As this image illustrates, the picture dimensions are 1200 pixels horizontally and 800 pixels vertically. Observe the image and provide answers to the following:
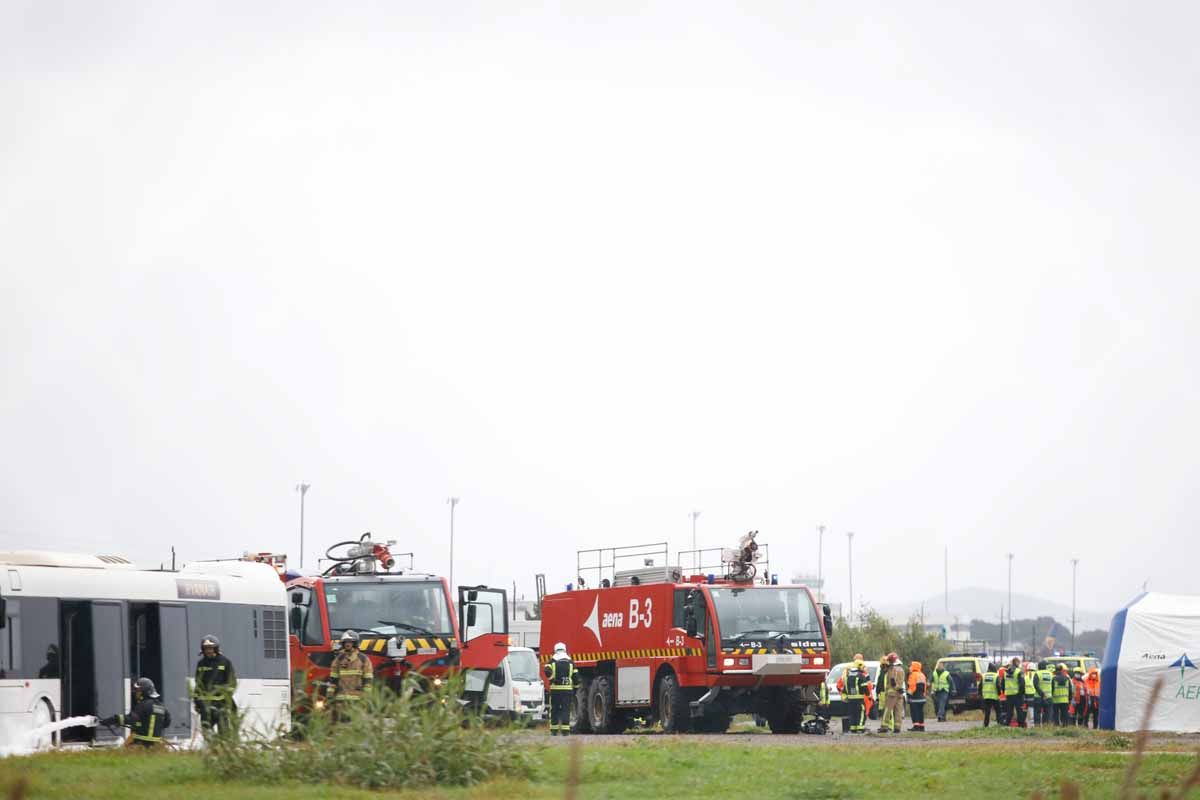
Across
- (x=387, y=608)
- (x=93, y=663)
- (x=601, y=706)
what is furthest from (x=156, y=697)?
(x=601, y=706)

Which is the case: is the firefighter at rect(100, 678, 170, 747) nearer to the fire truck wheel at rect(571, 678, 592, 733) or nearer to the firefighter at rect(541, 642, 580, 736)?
the firefighter at rect(541, 642, 580, 736)

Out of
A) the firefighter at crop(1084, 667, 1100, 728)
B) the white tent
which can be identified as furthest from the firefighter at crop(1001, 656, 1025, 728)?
the white tent

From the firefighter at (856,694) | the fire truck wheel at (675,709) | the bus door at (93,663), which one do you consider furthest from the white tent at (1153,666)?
the bus door at (93,663)

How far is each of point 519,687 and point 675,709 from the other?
9.53m

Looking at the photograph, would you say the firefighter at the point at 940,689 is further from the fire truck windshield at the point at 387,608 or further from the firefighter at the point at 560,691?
the fire truck windshield at the point at 387,608

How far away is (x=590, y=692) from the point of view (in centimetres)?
3195

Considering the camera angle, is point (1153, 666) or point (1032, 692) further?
point (1032, 692)

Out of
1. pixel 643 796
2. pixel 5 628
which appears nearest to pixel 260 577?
pixel 5 628

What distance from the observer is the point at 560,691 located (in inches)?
1220

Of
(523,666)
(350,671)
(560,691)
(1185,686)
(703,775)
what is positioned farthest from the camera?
(523,666)

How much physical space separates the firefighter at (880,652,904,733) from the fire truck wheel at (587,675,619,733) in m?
5.52

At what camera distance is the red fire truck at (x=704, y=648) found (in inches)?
1124

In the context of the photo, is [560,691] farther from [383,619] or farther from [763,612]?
[383,619]

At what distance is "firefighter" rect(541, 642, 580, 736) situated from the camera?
3095cm
